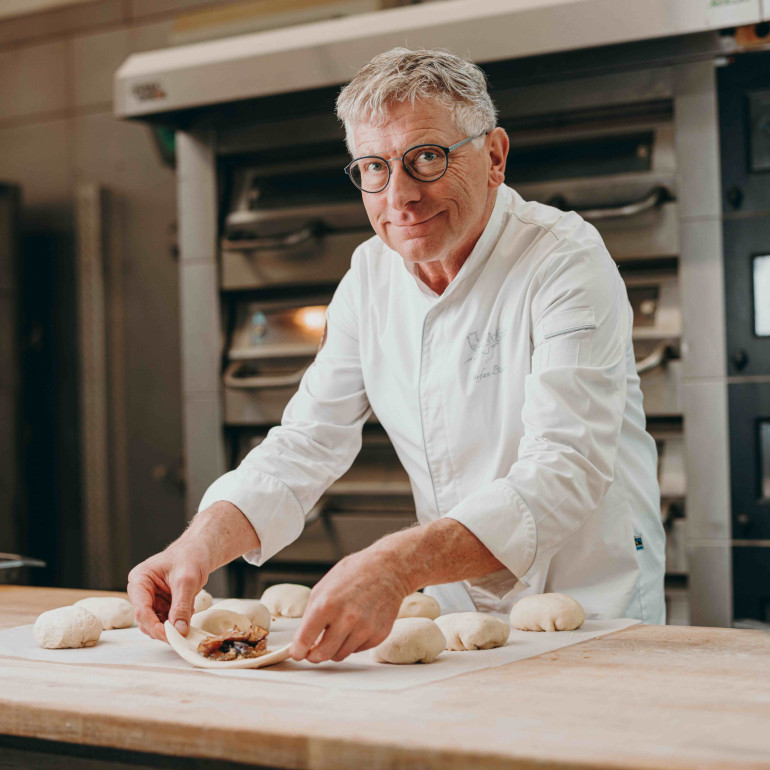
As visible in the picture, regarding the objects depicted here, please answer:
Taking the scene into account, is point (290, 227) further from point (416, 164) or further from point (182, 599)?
point (182, 599)

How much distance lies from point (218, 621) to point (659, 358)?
134cm

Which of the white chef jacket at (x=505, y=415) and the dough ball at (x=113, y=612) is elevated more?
the white chef jacket at (x=505, y=415)

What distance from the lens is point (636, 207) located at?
2.31m

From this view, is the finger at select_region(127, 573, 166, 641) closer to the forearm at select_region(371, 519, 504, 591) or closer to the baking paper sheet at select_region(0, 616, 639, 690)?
the baking paper sheet at select_region(0, 616, 639, 690)

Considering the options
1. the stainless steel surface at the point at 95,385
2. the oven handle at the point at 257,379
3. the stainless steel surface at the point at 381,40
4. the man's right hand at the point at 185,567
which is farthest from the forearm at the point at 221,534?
the stainless steel surface at the point at 95,385

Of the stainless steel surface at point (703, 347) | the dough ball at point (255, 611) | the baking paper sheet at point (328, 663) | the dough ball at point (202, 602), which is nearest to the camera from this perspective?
the baking paper sheet at point (328, 663)

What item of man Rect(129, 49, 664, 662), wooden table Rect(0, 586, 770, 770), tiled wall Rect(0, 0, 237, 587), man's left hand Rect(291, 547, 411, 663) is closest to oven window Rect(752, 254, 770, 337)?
man Rect(129, 49, 664, 662)

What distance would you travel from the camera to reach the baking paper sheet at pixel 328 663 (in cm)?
110

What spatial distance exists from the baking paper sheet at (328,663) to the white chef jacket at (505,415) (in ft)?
0.33

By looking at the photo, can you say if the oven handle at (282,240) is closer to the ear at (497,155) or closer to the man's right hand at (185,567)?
the ear at (497,155)

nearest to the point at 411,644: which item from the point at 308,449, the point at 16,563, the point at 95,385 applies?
the point at 308,449

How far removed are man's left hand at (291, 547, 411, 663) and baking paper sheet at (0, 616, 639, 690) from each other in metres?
0.03

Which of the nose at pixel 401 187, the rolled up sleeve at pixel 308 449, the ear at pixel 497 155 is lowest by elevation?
the rolled up sleeve at pixel 308 449

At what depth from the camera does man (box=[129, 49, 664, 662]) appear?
1299mm
